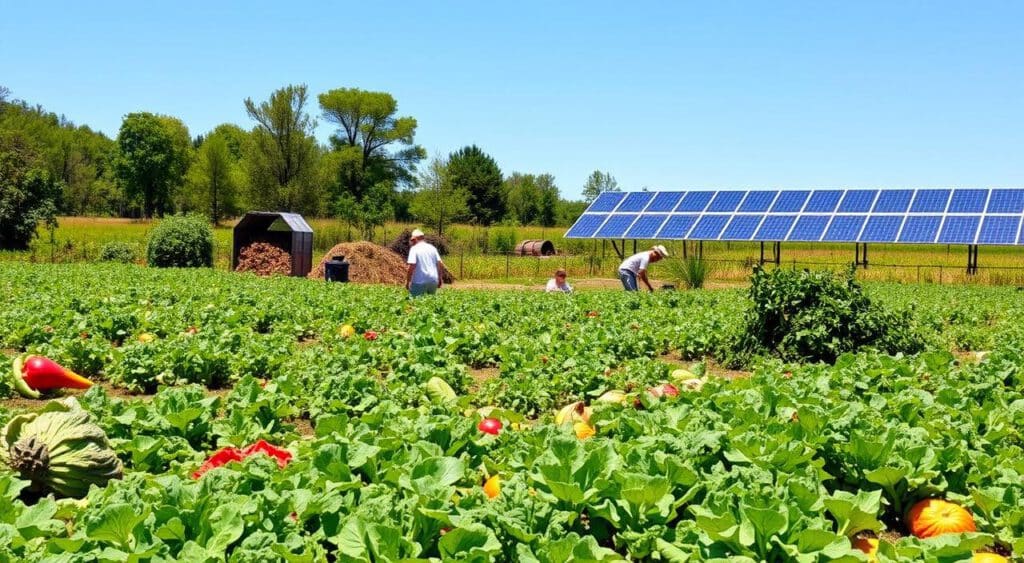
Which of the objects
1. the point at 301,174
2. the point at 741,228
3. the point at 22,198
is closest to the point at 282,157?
the point at 301,174

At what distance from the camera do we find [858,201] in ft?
→ 111

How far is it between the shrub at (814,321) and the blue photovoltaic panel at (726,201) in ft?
84.3

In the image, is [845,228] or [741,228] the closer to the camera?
[845,228]

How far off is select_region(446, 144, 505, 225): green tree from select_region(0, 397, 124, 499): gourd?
232 ft

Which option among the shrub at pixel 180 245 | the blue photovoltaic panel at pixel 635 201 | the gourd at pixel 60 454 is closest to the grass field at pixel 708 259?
the blue photovoltaic panel at pixel 635 201

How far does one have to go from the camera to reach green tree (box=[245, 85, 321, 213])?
64.9 metres

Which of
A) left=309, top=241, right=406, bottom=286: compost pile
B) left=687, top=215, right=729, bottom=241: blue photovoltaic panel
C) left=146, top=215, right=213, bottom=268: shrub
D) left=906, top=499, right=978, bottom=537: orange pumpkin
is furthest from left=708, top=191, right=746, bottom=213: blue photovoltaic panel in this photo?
left=906, top=499, right=978, bottom=537: orange pumpkin

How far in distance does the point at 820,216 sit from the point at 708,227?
169 inches

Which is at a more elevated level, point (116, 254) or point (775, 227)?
point (775, 227)

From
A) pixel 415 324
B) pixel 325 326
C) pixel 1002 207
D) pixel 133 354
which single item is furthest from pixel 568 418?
pixel 1002 207

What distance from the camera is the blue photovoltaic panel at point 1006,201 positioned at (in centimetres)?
3081

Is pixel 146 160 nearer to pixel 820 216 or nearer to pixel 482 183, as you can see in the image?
pixel 482 183

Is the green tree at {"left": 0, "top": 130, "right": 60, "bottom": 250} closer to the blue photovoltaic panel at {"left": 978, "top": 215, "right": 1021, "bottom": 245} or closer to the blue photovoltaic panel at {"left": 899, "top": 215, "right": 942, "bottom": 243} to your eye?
the blue photovoltaic panel at {"left": 899, "top": 215, "right": 942, "bottom": 243}

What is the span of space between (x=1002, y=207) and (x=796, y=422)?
102 ft
